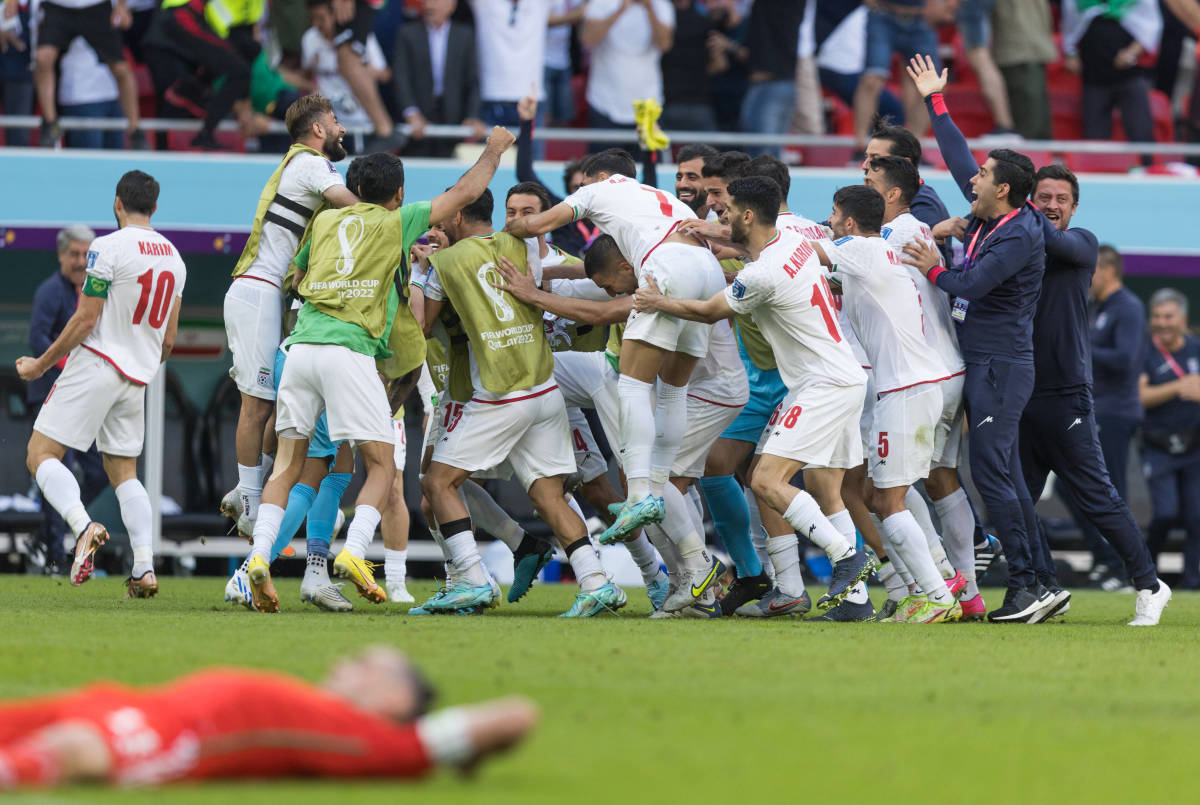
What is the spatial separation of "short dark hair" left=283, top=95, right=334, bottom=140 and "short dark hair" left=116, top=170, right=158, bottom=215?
817 mm

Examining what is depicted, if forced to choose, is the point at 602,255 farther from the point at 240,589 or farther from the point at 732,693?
the point at 732,693

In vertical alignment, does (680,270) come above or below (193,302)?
above

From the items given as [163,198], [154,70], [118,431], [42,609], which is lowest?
[42,609]

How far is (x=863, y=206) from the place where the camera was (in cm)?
832

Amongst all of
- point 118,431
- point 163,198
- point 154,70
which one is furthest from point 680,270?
point 154,70

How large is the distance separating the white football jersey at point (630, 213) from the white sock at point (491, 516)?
5.32 feet

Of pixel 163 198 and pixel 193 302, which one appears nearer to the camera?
pixel 163 198

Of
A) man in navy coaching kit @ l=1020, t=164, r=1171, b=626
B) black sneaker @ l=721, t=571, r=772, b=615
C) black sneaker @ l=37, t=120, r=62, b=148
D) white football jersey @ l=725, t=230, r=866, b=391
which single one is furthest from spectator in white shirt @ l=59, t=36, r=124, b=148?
man in navy coaching kit @ l=1020, t=164, r=1171, b=626

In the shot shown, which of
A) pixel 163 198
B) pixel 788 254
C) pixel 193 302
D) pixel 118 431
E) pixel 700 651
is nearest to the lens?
pixel 700 651

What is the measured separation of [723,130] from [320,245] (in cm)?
774

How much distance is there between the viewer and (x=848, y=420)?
8.09 m

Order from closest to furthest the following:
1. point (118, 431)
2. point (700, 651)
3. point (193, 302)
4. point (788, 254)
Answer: point (700, 651), point (788, 254), point (118, 431), point (193, 302)

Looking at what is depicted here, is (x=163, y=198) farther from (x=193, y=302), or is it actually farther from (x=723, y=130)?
(x=723, y=130)

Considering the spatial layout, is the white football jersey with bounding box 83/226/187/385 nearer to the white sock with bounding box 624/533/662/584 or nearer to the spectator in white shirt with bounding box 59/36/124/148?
the white sock with bounding box 624/533/662/584
